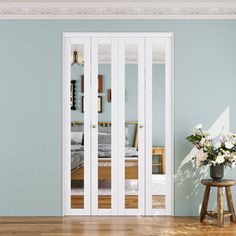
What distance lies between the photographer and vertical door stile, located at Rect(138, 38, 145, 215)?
15.8 ft

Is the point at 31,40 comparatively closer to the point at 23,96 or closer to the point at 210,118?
the point at 23,96

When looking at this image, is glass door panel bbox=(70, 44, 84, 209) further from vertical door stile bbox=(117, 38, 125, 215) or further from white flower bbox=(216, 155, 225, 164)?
white flower bbox=(216, 155, 225, 164)

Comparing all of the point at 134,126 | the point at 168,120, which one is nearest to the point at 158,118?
the point at 168,120

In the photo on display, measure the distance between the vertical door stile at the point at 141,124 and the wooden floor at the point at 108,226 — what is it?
28cm

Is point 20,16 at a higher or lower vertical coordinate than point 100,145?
higher

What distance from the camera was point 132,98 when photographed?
15.9ft

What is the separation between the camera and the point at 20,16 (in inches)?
188

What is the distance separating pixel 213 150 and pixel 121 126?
3.75ft

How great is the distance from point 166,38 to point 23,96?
1887mm

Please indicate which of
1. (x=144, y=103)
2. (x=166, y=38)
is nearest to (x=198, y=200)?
(x=144, y=103)

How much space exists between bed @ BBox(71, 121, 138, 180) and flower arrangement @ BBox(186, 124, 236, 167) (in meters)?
0.75

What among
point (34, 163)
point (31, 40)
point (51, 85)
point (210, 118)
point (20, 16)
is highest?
point (20, 16)

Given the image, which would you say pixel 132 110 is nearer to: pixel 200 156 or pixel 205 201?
pixel 200 156

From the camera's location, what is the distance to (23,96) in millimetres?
4793
